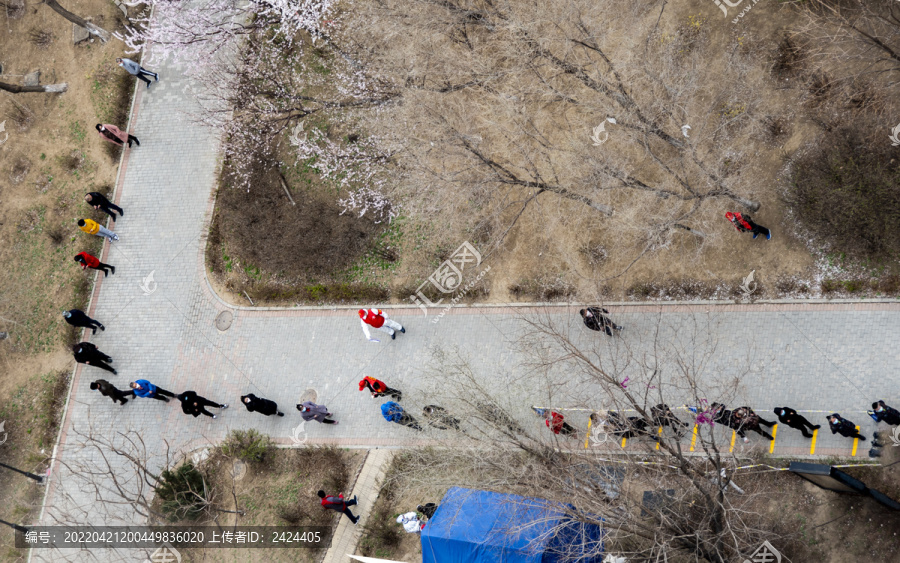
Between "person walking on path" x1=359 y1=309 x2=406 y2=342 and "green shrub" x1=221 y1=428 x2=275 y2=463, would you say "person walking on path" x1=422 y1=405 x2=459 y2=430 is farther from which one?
"green shrub" x1=221 y1=428 x2=275 y2=463

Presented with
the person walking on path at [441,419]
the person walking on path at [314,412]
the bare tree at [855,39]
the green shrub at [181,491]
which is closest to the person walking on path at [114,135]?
the green shrub at [181,491]

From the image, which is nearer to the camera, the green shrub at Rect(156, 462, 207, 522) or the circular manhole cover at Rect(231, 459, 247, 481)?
the green shrub at Rect(156, 462, 207, 522)

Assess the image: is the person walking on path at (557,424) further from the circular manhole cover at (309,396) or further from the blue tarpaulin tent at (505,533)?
the circular manhole cover at (309,396)

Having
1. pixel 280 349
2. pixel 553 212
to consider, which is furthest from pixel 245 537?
pixel 553 212

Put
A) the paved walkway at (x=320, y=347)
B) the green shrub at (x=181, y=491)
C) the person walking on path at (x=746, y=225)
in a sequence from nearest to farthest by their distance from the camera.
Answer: the paved walkway at (x=320, y=347) → the person walking on path at (x=746, y=225) → the green shrub at (x=181, y=491)

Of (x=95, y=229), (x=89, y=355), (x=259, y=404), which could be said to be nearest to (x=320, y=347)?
(x=259, y=404)

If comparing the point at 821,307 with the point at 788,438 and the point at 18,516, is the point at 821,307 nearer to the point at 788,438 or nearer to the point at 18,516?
the point at 788,438

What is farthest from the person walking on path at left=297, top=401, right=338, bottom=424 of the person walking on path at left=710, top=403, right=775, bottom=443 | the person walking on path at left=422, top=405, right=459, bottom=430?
the person walking on path at left=710, top=403, right=775, bottom=443
